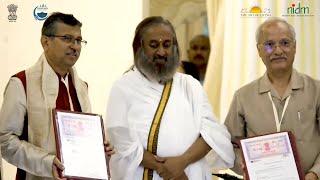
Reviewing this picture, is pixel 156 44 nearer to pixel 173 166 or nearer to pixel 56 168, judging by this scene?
pixel 173 166

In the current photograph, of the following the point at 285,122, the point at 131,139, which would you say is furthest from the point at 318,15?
the point at 131,139

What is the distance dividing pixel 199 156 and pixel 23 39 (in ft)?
8.04

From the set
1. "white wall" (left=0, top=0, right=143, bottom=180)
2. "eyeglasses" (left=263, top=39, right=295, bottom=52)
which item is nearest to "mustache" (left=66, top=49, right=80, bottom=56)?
"eyeglasses" (left=263, top=39, right=295, bottom=52)

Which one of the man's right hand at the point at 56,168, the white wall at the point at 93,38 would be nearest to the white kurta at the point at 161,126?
the man's right hand at the point at 56,168

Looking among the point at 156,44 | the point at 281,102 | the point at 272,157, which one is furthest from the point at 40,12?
the point at 272,157

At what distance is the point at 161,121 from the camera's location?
3.24 m

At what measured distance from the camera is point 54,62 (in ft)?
10.6

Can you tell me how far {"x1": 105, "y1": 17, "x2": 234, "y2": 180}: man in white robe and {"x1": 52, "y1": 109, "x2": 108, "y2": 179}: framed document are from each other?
210 mm

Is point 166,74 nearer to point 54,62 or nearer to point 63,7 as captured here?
point 54,62

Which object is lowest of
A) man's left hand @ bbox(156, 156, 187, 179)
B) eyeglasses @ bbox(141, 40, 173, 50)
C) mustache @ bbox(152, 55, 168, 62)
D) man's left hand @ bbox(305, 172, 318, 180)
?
man's left hand @ bbox(305, 172, 318, 180)

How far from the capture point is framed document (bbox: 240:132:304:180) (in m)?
3.06

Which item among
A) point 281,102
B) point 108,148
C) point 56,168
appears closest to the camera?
point 56,168

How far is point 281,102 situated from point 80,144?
1.21 meters

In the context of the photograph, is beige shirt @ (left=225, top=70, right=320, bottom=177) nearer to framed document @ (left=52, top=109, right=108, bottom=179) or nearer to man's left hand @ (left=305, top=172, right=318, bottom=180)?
man's left hand @ (left=305, top=172, right=318, bottom=180)
